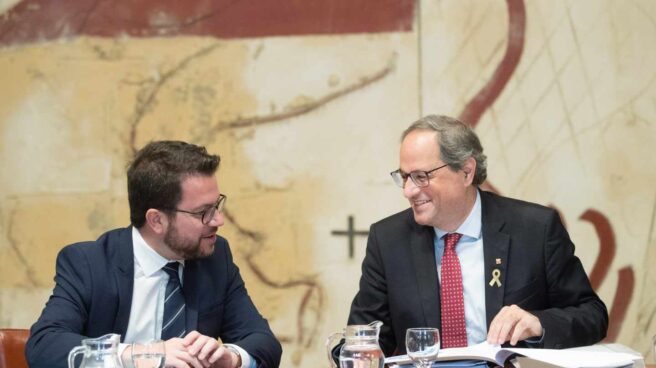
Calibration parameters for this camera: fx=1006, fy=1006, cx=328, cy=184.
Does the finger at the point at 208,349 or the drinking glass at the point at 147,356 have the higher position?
the drinking glass at the point at 147,356

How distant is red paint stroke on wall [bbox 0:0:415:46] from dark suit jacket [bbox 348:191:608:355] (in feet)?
3.54

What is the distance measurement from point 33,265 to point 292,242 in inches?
42.2

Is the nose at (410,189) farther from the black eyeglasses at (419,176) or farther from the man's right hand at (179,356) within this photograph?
the man's right hand at (179,356)

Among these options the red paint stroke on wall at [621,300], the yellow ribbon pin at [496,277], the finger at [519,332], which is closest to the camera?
the finger at [519,332]

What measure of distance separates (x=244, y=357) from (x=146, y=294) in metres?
0.35

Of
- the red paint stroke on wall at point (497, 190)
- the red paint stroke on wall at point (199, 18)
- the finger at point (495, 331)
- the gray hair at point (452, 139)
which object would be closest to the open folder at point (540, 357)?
the finger at point (495, 331)

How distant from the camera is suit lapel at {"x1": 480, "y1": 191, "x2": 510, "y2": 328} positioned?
2904mm

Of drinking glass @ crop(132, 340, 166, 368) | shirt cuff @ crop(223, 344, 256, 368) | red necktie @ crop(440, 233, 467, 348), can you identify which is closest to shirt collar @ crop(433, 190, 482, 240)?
red necktie @ crop(440, 233, 467, 348)

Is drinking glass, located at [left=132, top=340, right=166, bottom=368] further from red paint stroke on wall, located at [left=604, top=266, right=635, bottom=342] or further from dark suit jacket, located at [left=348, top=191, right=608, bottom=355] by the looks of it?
red paint stroke on wall, located at [left=604, top=266, right=635, bottom=342]

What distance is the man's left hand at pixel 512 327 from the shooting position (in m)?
2.54

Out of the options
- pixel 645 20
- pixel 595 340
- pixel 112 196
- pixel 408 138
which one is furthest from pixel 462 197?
pixel 112 196

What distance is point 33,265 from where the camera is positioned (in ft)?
13.4

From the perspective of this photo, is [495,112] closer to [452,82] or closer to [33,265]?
[452,82]

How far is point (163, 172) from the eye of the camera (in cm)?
285
